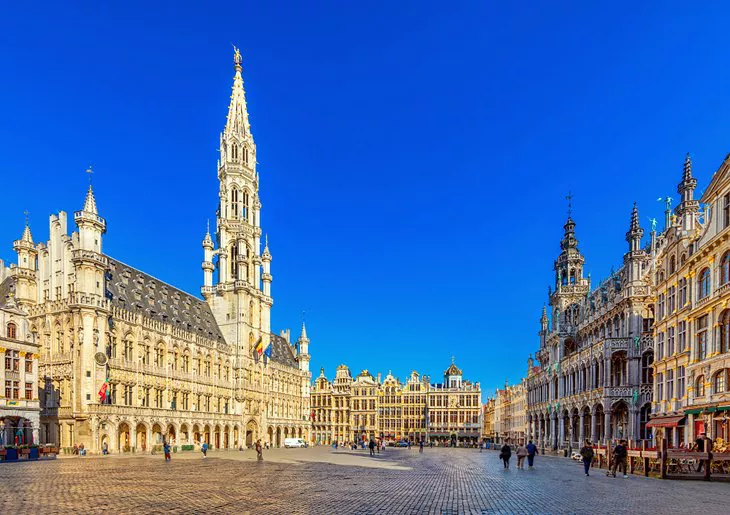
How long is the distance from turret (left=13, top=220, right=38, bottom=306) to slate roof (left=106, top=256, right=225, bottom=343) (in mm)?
7343

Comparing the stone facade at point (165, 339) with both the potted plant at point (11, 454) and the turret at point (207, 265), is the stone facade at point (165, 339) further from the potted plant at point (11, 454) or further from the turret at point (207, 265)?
the potted plant at point (11, 454)

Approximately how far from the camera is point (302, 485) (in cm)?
2388

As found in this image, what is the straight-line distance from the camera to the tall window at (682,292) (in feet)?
135

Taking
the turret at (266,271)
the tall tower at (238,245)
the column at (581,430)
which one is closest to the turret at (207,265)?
the tall tower at (238,245)

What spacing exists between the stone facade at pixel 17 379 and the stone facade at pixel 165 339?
2011 millimetres

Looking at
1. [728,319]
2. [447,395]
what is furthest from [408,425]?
[728,319]

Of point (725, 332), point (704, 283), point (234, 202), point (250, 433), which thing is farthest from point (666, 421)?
point (234, 202)

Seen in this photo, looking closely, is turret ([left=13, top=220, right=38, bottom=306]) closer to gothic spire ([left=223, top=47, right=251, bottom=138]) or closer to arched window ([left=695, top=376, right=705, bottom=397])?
gothic spire ([left=223, top=47, right=251, bottom=138])

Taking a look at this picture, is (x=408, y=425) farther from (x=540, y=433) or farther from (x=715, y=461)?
(x=715, y=461)

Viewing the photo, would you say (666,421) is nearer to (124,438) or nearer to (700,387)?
(700,387)

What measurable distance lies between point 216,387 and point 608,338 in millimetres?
51589

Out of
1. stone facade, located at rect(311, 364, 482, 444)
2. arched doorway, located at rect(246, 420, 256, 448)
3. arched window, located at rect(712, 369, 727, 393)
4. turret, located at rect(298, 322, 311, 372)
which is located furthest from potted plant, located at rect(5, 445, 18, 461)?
stone facade, located at rect(311, 364, 482, 444)

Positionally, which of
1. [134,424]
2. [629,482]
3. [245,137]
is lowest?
[134,424]

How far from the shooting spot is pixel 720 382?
35062mm
